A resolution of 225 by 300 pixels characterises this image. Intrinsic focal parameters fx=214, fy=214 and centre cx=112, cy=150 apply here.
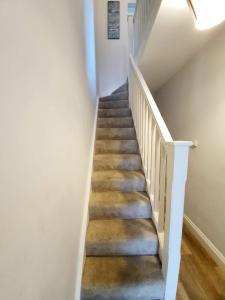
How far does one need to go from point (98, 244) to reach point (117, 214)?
373 mm

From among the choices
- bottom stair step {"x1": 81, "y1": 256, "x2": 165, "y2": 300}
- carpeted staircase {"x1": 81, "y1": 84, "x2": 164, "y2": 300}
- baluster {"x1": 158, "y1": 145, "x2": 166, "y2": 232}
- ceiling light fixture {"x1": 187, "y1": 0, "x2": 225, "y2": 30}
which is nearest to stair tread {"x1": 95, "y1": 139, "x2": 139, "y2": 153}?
carpeted staircase {"x1": 81, "y1": 84, "x2": 164, "y2": 300}

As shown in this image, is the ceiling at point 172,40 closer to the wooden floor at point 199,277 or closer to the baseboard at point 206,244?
the baseboard at point 206,244

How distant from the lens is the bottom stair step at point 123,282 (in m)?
1.57

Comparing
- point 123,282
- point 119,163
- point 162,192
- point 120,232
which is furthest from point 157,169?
point 123,282

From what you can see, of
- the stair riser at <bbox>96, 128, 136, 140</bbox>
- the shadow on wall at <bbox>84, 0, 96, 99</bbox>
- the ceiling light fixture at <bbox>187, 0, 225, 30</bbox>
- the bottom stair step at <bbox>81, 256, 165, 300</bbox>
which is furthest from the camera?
the stair riser at <bbox>96, 128, 136, 140</bbox>

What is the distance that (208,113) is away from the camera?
2318 mm

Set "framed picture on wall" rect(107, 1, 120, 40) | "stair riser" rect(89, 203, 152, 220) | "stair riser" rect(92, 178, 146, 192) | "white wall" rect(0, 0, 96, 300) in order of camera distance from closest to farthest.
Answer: "white wall" rect(0, 0, 96, 300) < "stair riser" rect(89, 203, 152, 220) < "stair riser" rect(92, 178, 146, 192) < "framed picture on wall" rect(107, 1, 120, 40)

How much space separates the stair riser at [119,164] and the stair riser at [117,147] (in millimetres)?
259

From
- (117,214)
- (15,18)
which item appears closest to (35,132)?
(15,18)

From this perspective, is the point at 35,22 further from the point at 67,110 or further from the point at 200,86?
the point at 200,86

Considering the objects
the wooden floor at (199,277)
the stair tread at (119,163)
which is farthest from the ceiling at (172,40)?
the wooden floor at (199,277)

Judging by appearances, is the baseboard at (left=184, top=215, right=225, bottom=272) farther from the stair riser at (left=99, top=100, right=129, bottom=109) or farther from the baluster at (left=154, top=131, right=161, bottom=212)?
the stair riser at (left=99, top=100, right=129, bottom=109)

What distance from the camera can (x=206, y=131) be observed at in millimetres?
2365

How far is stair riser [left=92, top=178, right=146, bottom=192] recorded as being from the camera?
2.37m
